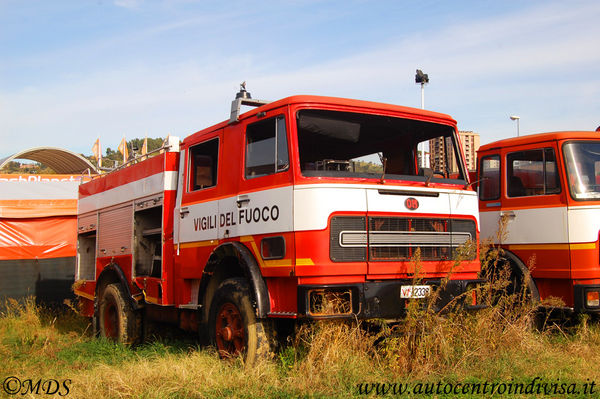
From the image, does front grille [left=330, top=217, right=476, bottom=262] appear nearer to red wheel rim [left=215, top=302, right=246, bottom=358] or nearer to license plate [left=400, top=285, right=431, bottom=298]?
license plate [left=400, top=285, right=431, bottom=298]

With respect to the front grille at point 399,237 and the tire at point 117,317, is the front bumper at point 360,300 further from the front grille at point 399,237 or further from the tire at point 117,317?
the tire at point 117,317

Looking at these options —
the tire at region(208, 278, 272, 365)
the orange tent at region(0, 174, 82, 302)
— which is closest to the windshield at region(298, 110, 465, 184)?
the tire at region(208, 278, 272, 365)

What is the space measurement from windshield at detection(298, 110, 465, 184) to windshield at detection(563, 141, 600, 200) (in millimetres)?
1718

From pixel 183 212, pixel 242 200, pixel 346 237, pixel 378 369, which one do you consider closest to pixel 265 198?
pixel 242 200

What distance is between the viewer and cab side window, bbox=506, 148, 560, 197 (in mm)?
7777

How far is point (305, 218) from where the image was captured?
220 inches

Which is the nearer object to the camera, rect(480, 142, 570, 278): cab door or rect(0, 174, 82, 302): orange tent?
rect(480, 142, 570, 278): cab door

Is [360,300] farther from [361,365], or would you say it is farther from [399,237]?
[399,237]

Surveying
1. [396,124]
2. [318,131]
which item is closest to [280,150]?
[318,131]

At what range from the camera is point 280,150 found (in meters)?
6.01

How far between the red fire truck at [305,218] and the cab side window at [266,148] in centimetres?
1

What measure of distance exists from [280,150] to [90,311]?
6.05 metres

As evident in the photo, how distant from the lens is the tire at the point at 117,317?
866 centimetres

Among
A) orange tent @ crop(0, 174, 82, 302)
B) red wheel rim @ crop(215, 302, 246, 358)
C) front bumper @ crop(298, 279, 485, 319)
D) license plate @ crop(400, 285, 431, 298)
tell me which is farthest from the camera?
orange tent @ crop(0, 174, 82, 302)
